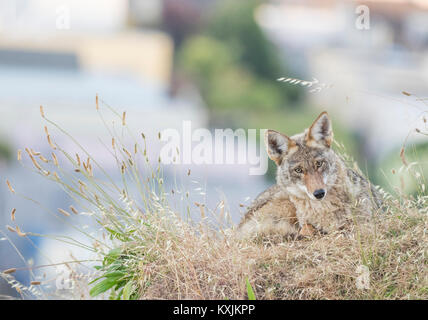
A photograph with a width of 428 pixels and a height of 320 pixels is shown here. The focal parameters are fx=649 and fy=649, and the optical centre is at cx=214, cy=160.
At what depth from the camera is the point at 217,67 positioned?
44.1 metres

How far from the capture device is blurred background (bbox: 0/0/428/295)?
1177 inches

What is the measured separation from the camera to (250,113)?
37031mm

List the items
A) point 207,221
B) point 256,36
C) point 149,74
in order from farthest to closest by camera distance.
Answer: point 256,36 → point 149,74 → point 207,221

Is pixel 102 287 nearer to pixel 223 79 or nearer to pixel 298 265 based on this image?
pixel 298 265

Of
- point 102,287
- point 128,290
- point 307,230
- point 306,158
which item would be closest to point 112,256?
point 102,287

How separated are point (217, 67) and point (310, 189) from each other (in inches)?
1625

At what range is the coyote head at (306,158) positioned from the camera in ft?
11.2

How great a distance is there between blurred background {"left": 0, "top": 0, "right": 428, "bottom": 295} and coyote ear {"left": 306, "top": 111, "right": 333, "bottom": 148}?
2005cm

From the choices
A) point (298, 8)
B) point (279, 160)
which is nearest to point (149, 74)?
point (298, 8)

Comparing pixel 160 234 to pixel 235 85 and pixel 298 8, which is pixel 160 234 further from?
pixel 298 8

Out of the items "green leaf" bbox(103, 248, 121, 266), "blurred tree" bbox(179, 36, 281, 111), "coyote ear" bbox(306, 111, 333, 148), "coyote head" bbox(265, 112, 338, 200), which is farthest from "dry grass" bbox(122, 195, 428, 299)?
"blurred tree" bbox(179, 36, 281, 111)

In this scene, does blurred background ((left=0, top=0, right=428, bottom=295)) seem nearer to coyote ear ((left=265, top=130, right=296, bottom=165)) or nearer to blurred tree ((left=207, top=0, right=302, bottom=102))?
blurred tree ((left=207, top=0, right=302, bottom=102))

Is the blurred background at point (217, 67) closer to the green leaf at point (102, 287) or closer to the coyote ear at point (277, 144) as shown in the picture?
the coyote ear at point (277, 144)

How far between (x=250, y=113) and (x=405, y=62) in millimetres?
11067
